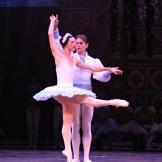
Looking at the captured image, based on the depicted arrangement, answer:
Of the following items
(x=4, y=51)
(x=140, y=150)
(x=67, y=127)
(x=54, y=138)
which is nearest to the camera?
(x=67, y=127)

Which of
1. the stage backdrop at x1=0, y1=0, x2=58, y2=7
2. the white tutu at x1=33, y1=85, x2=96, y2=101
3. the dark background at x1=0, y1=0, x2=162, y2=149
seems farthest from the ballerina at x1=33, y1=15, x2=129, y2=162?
the stage backdrop at x1=0, y1=0, x2=58, y2=7

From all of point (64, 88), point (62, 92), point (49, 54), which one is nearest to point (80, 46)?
point (64, 88)

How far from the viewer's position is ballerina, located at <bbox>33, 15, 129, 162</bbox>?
296 inches

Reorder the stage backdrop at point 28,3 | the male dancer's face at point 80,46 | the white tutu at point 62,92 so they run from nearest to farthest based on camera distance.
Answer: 1. the white tutu at point 62,92
2. the male dancer's face at point 80,46
3. the stage backdrop at point 28,3

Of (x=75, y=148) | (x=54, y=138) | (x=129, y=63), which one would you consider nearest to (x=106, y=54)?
(x=129, y=63)

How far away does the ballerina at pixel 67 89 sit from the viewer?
24.6 ft

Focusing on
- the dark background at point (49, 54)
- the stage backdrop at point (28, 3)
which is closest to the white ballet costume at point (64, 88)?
the dark background at point (49, 54)

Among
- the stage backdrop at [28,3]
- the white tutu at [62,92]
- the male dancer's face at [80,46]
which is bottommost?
the white tutu at [62,92]

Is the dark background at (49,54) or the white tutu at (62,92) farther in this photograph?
the dark background at (49,54)

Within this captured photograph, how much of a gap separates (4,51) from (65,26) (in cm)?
154

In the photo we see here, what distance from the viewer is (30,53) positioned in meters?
14.1

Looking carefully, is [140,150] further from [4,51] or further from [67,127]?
[67,127]

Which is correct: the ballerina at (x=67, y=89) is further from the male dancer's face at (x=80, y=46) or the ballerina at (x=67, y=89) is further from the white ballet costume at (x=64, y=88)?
the male dancer's face at (x=80, y=46)

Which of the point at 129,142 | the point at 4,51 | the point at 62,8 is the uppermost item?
the point at 62,8
